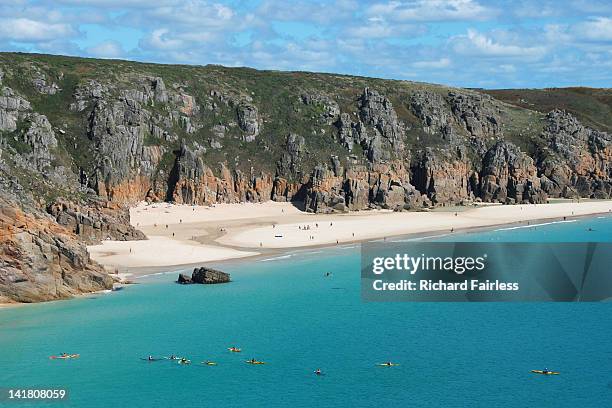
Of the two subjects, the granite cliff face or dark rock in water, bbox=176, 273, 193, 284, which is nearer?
dark rock in water, bbox=176, 273, 193, 284

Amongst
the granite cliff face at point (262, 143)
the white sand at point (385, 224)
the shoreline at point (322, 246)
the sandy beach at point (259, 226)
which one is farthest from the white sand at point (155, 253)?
the white sand at point (385, 224)

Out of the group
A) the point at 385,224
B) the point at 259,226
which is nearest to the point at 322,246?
the point at 259,226

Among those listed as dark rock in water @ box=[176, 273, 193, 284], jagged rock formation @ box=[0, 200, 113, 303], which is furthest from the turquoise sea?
jagged rock formation @ box=[0, 200, 113, 303]

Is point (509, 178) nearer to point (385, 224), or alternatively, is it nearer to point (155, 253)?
point (385, 224)

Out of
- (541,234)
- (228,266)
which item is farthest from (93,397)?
(541,234)

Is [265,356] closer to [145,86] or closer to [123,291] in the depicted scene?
[123,291]

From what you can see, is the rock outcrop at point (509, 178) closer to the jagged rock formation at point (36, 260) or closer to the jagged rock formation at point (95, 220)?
the jagged rock formation at point (95, 220)

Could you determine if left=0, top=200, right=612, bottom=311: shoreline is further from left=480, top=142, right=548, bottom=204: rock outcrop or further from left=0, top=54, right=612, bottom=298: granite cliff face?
left=480, top=142, right=548, bottom=204: rock outcrop
